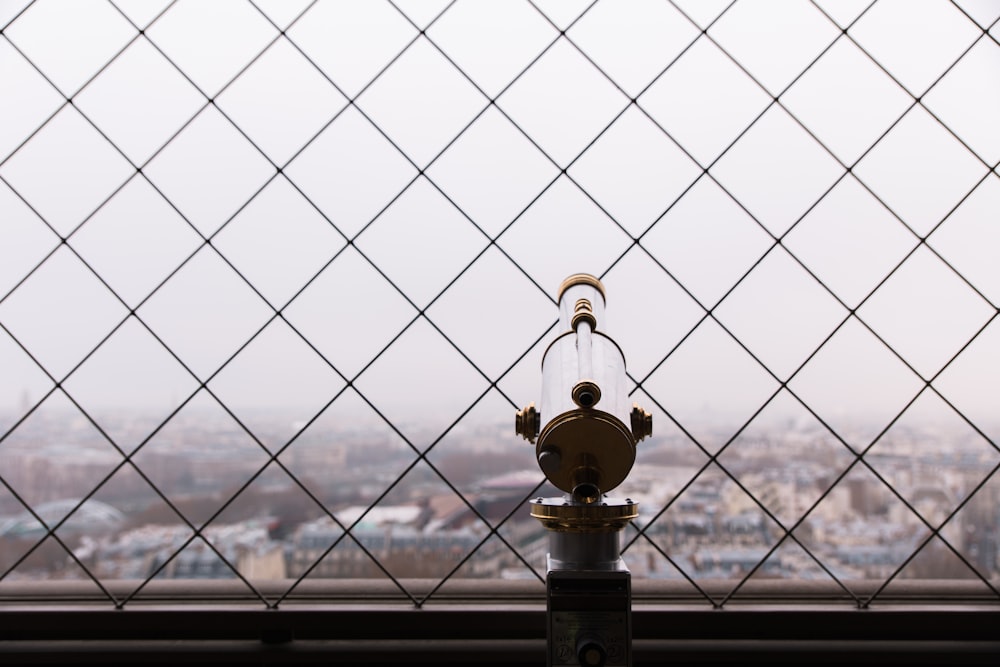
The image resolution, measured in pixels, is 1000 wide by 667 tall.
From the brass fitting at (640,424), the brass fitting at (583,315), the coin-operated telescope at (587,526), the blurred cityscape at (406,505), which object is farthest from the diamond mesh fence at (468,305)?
the coin-operated telescope at (587,526)

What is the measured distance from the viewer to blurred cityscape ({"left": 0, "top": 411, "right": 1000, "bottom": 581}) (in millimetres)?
1685

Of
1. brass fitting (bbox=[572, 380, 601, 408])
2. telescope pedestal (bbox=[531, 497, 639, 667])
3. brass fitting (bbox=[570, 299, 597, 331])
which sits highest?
brass fitting (bbox=[570, 299, 597, 331])

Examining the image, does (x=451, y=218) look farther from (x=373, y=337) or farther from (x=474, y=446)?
(x=474, y=446)

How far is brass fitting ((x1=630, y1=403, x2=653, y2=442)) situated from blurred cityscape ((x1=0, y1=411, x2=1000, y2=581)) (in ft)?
1.57

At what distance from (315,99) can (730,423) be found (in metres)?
1.24

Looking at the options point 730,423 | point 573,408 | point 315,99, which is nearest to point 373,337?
point 315,99

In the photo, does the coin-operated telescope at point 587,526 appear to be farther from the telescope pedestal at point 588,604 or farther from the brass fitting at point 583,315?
the brass fitting at point 583,315

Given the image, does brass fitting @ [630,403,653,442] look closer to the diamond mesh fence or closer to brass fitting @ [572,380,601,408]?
brass fitting @ [572,380,601,408]

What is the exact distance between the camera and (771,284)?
1709 mm

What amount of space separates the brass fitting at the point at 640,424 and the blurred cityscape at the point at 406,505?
477 millimetres
